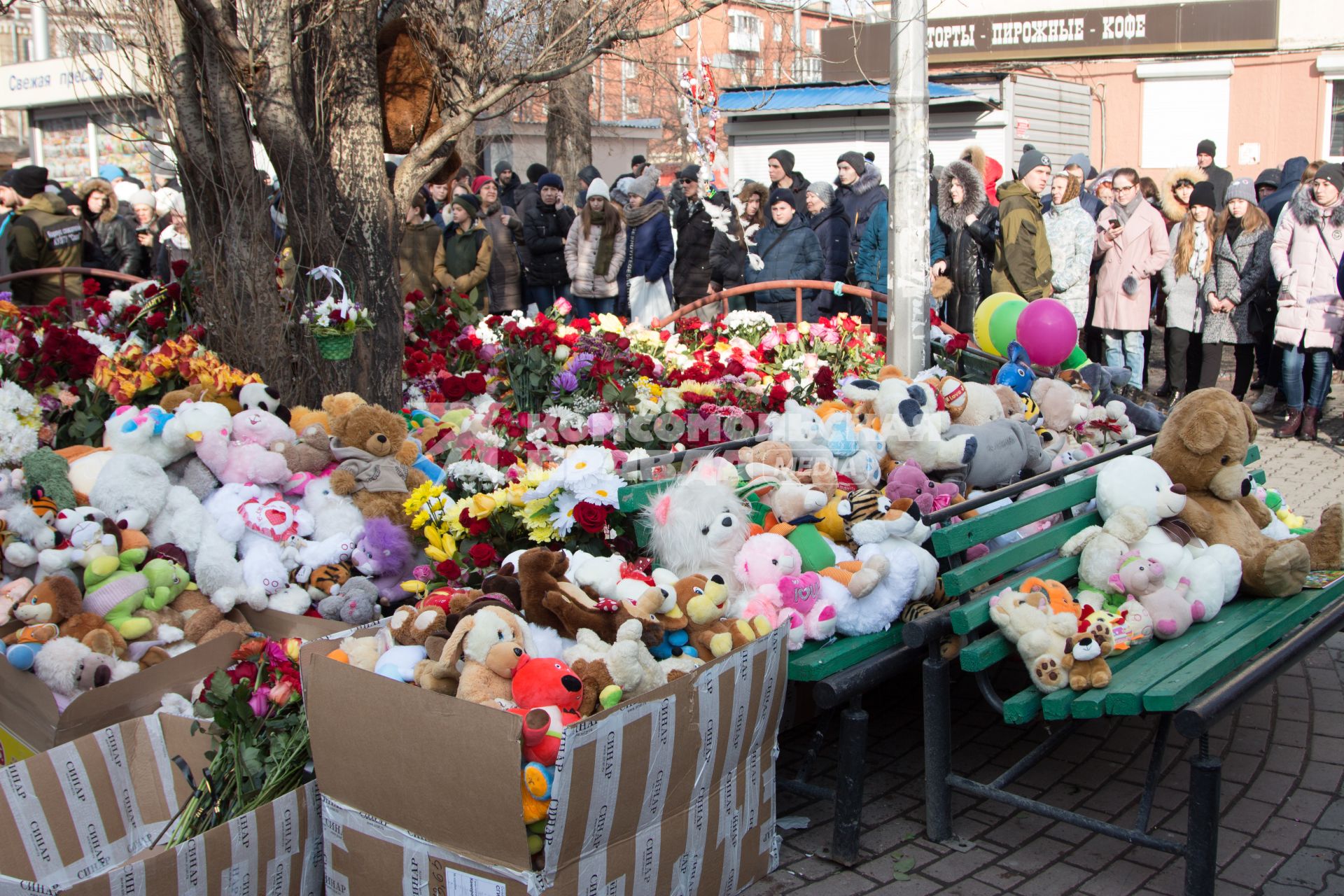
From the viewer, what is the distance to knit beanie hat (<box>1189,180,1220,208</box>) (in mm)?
9039

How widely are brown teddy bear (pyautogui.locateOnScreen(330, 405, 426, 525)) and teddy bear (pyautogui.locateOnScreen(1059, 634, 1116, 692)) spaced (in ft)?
7.76

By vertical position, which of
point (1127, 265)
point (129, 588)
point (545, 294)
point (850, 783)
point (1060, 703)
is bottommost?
point (850, 783)

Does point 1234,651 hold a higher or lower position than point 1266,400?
lower

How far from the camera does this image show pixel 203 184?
5105mm

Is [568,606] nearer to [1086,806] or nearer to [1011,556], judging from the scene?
[1011,556]

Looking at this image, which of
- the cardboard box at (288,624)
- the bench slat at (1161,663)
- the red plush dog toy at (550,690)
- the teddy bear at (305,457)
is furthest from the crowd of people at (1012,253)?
the red plush dog toy at (550,690)

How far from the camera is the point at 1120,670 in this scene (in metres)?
3.27

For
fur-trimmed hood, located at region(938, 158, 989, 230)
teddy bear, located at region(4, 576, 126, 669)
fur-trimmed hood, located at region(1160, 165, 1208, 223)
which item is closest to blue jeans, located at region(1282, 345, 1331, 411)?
fur-trimmed hood, located at region(1160, 165, 1208, 223)

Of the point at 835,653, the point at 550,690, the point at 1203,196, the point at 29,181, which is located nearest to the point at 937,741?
the point at 835,653

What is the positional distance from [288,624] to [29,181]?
7.68 metres

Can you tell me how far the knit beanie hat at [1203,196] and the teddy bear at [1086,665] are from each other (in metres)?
7.00

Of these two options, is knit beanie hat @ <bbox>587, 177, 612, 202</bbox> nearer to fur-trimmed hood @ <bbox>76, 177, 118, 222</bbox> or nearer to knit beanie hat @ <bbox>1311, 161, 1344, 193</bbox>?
fur-trimmed hood @ <bbox>76, 177, 118, 222</bbox>

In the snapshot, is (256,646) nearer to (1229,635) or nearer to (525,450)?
(525,450)

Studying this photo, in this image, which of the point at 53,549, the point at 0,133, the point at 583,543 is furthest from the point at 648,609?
the point at 0,133
